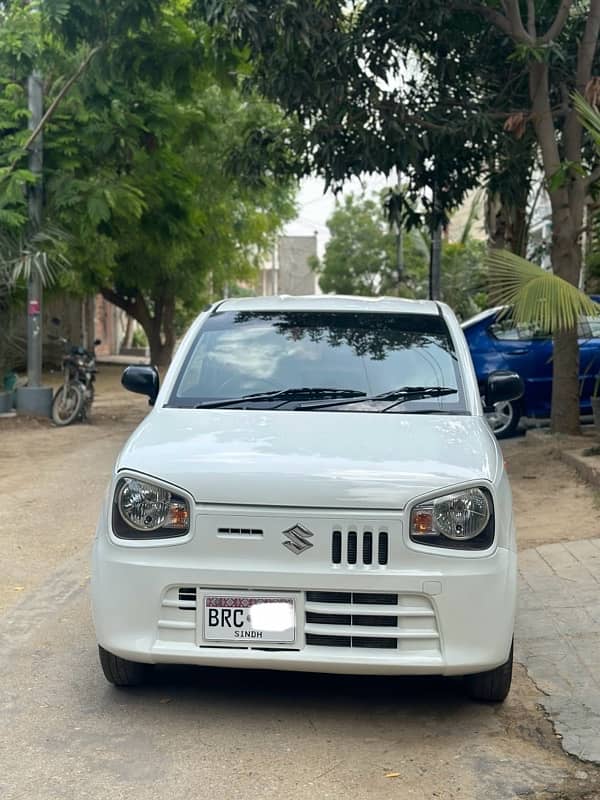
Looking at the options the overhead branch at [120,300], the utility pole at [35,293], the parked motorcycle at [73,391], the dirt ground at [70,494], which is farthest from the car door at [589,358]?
the overhead branch at [120,300]

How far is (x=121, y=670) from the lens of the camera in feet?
16.0

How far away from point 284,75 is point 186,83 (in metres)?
3.44

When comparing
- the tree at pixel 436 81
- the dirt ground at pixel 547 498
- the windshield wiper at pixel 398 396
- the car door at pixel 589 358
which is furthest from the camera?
the car door at pixel 589 358

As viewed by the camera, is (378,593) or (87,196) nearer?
(378,593)

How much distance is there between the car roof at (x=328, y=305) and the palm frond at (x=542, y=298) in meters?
3.83

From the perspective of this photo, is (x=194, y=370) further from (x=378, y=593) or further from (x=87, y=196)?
(x=87, y=196)

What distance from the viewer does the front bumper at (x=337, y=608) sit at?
4.39 m

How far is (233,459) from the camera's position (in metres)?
4.60

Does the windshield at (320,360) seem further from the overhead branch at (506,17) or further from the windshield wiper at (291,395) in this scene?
the overhead branch at (506,17)

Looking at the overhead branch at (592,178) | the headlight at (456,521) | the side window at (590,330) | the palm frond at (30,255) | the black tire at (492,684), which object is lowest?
the black tire at (492,684)

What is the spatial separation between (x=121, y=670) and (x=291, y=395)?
4.97 feet

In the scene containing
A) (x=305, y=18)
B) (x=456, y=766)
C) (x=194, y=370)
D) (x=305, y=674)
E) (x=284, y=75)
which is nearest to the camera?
(x=456, y=766)

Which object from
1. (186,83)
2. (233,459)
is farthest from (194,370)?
(186,83)

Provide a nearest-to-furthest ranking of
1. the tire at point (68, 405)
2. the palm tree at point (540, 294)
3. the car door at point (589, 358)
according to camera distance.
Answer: the palm tree at point (540, 294), the car door at point (589, 358), the tire at point (68, 405)
